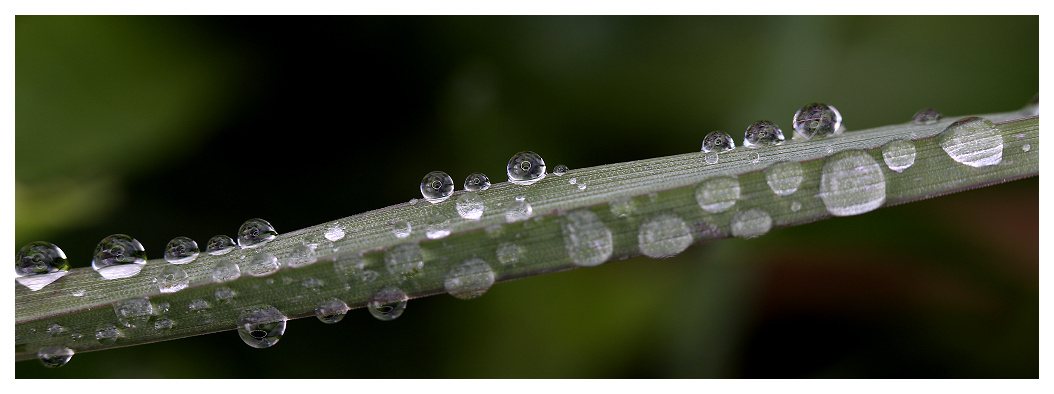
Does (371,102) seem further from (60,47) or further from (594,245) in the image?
(594,245)

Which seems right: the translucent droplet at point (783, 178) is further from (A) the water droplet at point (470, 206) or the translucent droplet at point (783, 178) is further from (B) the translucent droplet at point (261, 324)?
(B) the translucent droplet at point (261, 324)

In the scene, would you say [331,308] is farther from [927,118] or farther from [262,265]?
[927,118]

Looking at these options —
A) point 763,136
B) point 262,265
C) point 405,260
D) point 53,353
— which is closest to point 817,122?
point 763,136

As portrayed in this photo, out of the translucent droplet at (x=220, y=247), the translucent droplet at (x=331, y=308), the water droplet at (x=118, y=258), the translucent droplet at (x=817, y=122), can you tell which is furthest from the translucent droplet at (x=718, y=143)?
the water droplet at (x=118, y=258)

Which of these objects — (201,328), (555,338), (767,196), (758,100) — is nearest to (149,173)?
(201,328)

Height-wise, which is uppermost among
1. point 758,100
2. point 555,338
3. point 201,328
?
point 758,100

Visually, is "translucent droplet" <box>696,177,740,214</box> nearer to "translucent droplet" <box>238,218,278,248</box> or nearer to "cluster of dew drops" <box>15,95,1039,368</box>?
"cluster of dew drops" <box>15,95,1039,368</box>
